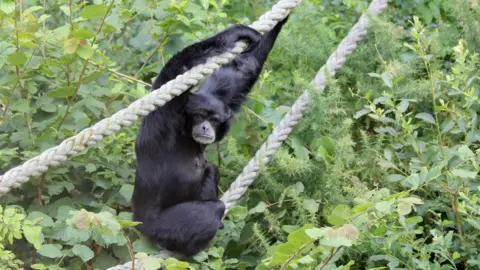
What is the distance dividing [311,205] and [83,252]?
1494 mm

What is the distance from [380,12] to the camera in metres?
6.36

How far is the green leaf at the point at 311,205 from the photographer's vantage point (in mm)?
5361

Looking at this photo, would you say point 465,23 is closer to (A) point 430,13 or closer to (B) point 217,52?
(A) point 430,13

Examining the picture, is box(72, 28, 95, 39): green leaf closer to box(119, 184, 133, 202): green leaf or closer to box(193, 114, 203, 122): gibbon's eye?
box(193, 114, 203, 122): gibbon's eye

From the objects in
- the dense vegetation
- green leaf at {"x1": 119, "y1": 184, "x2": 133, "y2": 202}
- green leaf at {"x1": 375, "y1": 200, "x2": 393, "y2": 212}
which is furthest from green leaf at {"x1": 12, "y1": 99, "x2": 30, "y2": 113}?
green leaf at {"x1": 375, "y1": 200, "x2": 393, "y2": 212}

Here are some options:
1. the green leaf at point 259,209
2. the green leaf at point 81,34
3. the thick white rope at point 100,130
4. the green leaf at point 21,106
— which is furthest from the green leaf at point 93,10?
the green leaf at point 259,209

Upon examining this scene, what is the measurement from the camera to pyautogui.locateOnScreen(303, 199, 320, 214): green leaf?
5.36m

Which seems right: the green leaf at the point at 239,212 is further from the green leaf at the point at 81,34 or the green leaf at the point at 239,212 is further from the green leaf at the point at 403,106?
the green leaf at the point at 81,34

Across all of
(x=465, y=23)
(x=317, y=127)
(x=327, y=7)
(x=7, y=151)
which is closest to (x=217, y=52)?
(x=317, y=127)

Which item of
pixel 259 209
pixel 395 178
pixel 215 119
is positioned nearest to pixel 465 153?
pixel 395 178

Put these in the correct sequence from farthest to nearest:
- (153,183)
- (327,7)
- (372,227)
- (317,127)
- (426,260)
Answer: (327,7)
(317,127)
(153,183)
(372,227)
(426,260)

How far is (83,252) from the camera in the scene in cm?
511

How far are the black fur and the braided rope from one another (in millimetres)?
197

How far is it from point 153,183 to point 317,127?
1.25 meters
